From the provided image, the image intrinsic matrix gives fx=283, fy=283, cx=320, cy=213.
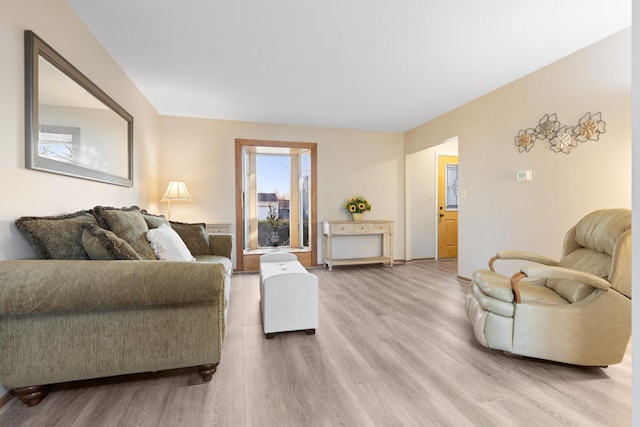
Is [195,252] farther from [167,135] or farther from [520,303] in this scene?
[520,303]

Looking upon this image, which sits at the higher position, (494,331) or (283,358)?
(494,331)

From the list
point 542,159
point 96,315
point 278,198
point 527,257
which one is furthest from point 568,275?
point 278,198

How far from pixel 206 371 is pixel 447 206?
539 centimetres

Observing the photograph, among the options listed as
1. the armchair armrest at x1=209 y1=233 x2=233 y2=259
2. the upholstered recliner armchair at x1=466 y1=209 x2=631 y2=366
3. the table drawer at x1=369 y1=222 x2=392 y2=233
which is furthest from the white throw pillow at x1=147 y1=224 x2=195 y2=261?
the table drawer at x1=369 y1=222 x2=392 y2=233

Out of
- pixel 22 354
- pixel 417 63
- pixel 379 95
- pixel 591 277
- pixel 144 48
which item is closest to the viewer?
pixel 22 354

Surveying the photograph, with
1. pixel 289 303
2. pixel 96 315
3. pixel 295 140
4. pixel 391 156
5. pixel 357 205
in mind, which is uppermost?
pixel 295 140

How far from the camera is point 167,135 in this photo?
4320 millimetres

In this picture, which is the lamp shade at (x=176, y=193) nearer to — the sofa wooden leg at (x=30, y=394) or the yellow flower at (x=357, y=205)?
the yellow flower at (x=357, y=205)

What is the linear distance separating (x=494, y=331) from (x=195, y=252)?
2.83 metres

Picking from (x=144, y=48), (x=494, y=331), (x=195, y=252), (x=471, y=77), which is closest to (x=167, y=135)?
(x=144, y=48)

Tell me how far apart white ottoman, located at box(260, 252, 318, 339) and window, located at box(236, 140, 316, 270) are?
270 centimetres

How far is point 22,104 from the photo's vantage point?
5.22 feet

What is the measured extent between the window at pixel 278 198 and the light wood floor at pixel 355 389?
2922mm

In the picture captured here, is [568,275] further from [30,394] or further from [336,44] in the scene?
[30,394]
